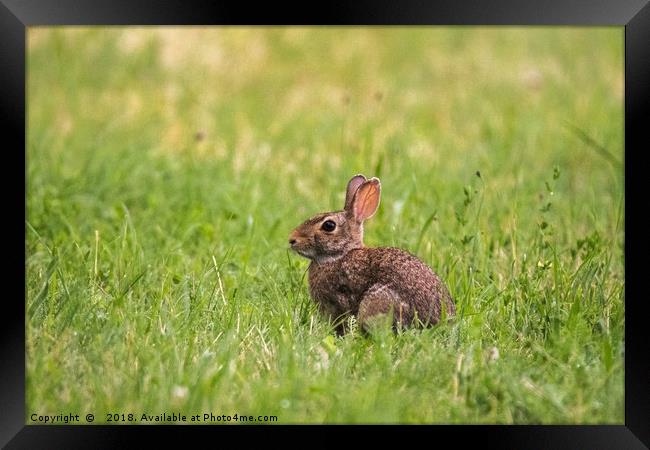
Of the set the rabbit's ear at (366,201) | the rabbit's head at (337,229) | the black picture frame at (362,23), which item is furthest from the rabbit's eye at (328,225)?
the black picture frame at (362,23)

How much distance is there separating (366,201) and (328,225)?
11.0 inches

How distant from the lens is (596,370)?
4.65m

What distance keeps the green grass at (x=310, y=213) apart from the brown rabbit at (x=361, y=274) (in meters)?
0.16

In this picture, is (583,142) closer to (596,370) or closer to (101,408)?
(596,370)

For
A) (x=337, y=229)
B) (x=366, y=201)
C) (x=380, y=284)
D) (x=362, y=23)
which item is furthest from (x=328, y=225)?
(x=362, y=23)

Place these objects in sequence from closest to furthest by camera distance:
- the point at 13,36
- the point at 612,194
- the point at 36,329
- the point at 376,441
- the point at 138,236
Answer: the point at 376,441, the point at 13,36, the point at 36,329, the point at 138,236, the point at 612,194

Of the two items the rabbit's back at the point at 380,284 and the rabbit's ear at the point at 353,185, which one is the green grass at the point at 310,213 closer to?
the rabbit's back at the point at 380,284

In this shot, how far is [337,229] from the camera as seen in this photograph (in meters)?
5.78

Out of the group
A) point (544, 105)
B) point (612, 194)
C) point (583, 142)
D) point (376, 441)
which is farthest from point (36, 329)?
point (544, 105)

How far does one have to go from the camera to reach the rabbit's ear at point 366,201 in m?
5.82

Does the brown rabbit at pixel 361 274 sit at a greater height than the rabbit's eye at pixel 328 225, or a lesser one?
lesser

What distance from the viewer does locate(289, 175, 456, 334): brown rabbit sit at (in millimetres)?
5305

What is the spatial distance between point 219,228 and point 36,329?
216 cm

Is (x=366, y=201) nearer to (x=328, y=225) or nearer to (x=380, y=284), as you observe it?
(x=328, y=225)
